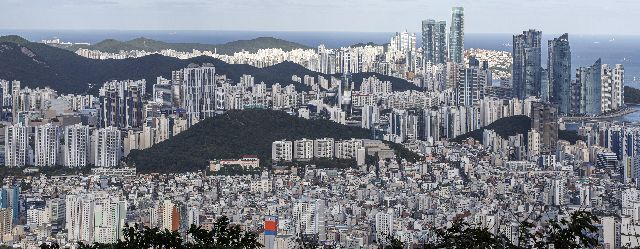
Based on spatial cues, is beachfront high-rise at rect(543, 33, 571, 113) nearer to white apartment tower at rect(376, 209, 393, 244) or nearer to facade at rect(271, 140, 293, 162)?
facade at rect(271, 140, 293, 162)

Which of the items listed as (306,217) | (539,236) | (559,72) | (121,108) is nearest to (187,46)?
(559,72)

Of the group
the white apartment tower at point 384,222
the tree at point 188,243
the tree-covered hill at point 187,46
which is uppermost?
the tree-covered hill at point 187,46

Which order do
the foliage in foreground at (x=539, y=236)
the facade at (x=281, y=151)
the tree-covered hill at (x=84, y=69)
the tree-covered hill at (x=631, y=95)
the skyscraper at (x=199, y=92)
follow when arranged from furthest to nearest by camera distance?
the tree-covered hill at (x=631, y=95), the tree-covered hill at (x=84, y=69), the skyscraper at (x=199, y=92), the facade at (x=281, y=151), the foliage in foreground at (x=539, y=236)

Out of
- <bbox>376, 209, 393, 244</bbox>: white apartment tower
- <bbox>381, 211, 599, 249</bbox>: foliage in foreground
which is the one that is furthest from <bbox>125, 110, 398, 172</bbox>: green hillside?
<bbox>381, 211, 599, 249</bbox>: foliage in foreground

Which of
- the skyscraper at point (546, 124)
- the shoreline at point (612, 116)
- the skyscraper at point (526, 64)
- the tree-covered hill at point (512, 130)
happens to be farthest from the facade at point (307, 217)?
the skyscraper at point (526, 64)

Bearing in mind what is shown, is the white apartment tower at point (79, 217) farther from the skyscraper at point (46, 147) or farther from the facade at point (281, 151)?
the facade at point (281, 151)

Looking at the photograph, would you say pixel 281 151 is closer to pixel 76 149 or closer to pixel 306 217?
pixel 76 149
